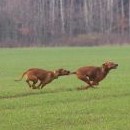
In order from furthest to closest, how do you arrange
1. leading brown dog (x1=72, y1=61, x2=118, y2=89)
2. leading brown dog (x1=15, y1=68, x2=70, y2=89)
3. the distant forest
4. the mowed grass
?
the distant forest, leading brown dog (x1=72, y1=61, x2=118, y2=89), leading brown dog (x1=15, y1=68, x2=70, y2=89), the mowed grass

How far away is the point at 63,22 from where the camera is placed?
80.9 metres

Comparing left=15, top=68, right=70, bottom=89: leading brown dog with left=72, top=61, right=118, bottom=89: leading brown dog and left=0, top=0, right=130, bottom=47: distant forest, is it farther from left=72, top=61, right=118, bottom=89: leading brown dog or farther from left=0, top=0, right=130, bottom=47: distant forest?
left=0, top=0, right=130, bottom=47: distant forest

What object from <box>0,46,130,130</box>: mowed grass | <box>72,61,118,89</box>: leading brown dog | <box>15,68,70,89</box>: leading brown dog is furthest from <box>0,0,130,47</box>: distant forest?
<box>0,46,130,130</box>: mowed grass

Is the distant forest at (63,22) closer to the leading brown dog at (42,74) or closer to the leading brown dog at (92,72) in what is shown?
the leading brown dog at (92,72)

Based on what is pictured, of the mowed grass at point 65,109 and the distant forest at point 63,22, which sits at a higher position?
the mowed grass at point 65,109

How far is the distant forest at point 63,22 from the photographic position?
244 ft

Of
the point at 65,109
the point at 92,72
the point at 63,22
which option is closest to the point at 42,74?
the point at 92,72

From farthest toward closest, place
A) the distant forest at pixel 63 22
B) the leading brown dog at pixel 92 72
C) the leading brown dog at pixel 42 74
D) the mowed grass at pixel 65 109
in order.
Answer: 1. the distant forest at pixel 63 22
2. the leading brown dog at pixel 92 72
3. the leading brown dog at pixel 42 74
4. the mowed grass at pixel 65 109

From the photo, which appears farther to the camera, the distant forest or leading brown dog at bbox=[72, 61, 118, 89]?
the distant forest

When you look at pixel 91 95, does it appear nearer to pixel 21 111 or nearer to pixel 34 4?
pixel 21 111

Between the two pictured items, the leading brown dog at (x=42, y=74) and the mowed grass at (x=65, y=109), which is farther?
the leading brown dog at (x=42, y=74)

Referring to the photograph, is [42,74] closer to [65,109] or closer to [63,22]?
[65,109]

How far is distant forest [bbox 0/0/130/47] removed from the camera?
74.3 m

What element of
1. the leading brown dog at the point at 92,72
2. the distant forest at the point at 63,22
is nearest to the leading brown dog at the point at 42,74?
the leading brown dog at the point at 92,72
